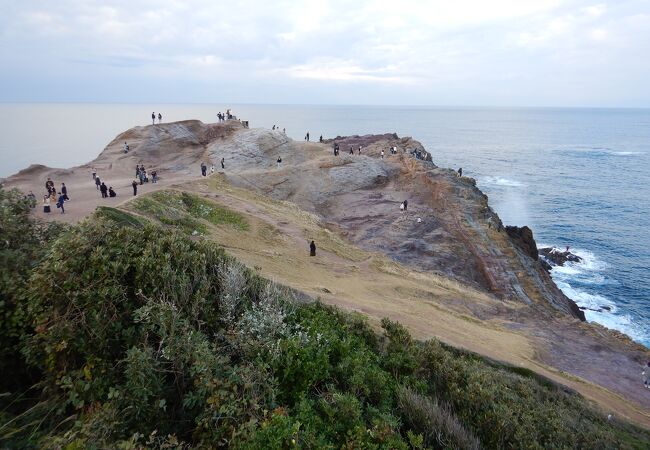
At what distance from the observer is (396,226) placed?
39.1m

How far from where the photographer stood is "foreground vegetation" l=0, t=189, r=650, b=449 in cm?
648

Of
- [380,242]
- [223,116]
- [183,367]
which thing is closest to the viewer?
[183,367]

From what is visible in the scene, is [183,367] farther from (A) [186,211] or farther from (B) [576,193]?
(B) [576,193]

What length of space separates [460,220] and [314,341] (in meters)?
33.9

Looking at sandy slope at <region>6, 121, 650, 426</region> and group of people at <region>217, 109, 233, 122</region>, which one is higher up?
group of people at <region>217, 109, 233, 122</region>

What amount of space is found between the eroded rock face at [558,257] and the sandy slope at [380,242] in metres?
12.8

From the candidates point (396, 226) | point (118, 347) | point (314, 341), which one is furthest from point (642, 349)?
point (118, 347)

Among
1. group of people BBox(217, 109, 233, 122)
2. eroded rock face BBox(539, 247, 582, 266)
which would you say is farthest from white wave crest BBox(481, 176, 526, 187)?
group of people BBox(217, 109, 233, 122)

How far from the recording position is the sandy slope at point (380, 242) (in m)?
22.2

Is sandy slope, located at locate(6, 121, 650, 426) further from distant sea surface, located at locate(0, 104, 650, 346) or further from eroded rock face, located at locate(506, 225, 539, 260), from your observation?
distant sea surface, located at locate(0, 104, 650, 346)

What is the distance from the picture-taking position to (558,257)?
162 feet

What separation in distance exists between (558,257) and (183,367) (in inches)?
2029

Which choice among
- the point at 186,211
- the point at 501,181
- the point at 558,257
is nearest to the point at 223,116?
the point at 186,211

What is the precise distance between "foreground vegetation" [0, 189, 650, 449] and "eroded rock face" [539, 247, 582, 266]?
43.3 meters
